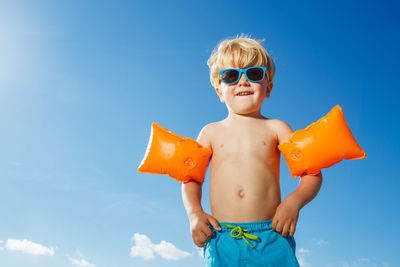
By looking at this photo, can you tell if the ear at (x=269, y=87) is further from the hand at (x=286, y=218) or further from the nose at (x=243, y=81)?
the hand at (x=286, y=218)

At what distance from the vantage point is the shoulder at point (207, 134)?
3711 mm

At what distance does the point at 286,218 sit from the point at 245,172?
0.54m

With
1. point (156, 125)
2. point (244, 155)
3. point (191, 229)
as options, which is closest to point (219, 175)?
point (244, 155)

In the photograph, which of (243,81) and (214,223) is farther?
(243,81)

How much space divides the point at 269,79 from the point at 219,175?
1187mm

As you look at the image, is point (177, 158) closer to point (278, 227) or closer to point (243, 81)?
point (243, 81)

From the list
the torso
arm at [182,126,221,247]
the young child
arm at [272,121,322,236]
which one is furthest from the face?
arm at [272,121,322,236]

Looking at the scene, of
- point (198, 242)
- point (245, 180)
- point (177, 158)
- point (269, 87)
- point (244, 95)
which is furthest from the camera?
point (269, 87)

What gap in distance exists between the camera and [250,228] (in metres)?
3.14

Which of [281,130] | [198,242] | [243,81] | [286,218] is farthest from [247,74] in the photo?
[198,242]

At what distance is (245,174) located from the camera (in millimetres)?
3348

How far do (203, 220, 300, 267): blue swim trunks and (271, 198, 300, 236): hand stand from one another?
0.07 metres

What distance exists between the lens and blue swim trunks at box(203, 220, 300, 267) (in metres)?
3.03

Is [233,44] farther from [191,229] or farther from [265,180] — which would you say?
[191,229]
